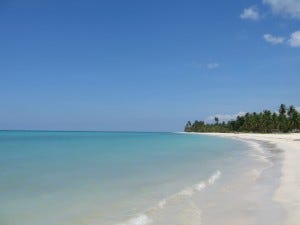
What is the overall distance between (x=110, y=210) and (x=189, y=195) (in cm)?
279

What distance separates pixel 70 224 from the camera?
8.16 meters

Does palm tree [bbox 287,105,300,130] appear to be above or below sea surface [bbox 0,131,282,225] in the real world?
above

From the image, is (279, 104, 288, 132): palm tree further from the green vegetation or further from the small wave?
the small wave

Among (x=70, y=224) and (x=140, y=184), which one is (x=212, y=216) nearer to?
(x=70, y=224)

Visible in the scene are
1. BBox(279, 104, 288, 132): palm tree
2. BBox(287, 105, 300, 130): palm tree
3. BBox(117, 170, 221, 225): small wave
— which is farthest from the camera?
BBox(279, 104, 288, 132): palm tree

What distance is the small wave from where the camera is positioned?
27.2 ft

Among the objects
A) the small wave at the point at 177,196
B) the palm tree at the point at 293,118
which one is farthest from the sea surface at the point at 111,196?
the palm tree at the point at 293,118

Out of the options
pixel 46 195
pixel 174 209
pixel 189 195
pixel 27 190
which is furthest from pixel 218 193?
pixel 27 190

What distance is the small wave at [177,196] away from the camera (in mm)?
8297

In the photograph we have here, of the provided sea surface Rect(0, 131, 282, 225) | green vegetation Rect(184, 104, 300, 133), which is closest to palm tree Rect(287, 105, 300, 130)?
green vegetation Rect(184, 104, 300, 133)

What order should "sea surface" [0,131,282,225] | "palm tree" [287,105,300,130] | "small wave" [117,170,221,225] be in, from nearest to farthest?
"small wave" [117,170,221,225], "sea surface" [0,131,282,225], "palm tree" [287,105,300,130]

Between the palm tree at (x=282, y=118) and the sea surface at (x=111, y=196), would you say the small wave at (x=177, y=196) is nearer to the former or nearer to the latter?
the sea surface at (x=111, y=196)

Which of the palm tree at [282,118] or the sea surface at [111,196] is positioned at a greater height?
the palm tree at [282,118]

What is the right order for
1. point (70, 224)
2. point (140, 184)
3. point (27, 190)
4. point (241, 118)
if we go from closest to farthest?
point (70, 224) → point (27, 190) → point (140, 184) → point (241, 118)
